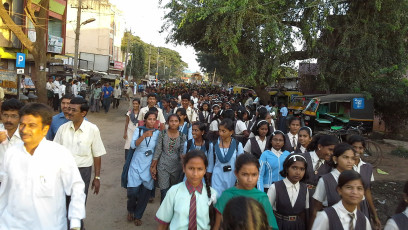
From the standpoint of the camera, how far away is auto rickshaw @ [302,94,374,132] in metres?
12.4

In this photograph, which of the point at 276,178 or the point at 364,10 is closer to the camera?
the point at 276,178

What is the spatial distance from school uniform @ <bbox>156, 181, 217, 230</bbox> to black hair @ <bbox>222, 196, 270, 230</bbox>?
2.51 feet

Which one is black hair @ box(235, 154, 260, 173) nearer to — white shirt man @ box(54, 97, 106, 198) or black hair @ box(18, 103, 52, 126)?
black hair @ box(18, 103, 52, 126)

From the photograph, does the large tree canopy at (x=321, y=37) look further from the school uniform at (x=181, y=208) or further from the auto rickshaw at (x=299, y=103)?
the school uniform at (x=181, y=208)

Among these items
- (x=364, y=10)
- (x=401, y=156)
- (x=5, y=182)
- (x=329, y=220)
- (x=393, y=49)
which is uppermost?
(x=364, y=10)

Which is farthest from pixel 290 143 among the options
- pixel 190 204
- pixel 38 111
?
pixel 38 111

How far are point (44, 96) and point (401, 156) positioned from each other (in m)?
14.7

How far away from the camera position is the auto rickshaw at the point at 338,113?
40.8 ft

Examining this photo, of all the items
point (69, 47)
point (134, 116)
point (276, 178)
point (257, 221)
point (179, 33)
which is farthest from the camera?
point (69, 47)

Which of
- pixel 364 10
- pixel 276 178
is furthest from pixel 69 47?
pixel 276 178

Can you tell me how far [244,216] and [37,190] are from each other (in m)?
1.47

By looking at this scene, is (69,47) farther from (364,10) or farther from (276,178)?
(276,178)

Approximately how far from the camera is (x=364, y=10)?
1440 centimetres

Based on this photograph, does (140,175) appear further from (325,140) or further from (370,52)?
(370,52)
